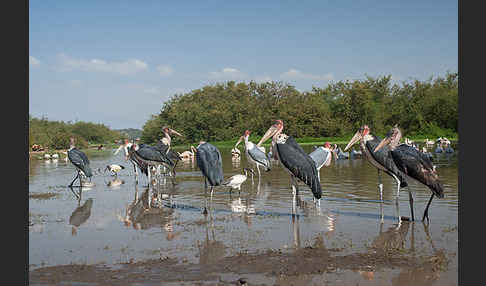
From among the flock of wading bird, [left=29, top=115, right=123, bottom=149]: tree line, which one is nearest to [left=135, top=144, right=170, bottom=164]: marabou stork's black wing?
the flock of wading bird

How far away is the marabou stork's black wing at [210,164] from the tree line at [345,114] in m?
48.1

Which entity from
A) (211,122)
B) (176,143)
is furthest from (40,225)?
(176,143)

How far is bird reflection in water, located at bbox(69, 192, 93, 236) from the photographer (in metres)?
8.35

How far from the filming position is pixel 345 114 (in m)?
60.9

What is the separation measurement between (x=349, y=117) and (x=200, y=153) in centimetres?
5346

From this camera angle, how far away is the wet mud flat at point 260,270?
16.8 ft

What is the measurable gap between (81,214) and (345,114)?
54.1 metres

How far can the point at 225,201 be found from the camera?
10.8 m

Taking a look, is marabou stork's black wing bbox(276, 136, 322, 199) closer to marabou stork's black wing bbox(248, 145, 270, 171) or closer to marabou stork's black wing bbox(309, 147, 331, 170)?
marabou stork's black wing bbox(309, 147, 331, 170)

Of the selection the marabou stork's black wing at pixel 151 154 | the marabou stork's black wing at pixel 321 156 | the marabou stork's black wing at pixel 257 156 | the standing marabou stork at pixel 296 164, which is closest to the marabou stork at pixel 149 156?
the marabou stork's black wing at pixel 151 154

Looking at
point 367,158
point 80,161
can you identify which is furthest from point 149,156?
point 367,158

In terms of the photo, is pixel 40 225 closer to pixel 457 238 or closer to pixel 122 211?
pixel 122 211

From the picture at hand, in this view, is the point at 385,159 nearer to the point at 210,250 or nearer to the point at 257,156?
the point at 210,250

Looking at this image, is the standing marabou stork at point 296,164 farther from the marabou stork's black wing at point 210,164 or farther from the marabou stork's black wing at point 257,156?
the marabou stork's black wing at point 257,156
